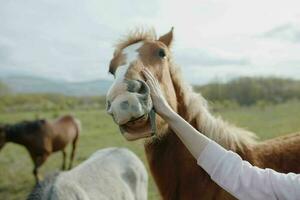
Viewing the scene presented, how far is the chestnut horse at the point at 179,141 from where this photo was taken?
2.88m

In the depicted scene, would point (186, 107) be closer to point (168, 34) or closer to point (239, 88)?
point (168, 34)

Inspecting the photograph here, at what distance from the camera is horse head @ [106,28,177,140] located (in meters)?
2.33

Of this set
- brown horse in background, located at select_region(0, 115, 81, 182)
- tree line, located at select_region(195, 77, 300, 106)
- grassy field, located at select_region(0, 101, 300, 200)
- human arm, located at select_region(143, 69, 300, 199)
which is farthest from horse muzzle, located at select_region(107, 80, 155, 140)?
tree line, located at select_region(195, 77, 300, 106)

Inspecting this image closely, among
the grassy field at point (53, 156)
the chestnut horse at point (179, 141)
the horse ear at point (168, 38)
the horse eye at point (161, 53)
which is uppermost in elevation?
the horse ear at point (168, 38)

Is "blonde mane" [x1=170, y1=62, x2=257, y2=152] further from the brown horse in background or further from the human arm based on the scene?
the brown horse in background

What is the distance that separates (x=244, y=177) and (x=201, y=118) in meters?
1.09

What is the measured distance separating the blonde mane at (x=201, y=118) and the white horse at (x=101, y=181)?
6.45ft

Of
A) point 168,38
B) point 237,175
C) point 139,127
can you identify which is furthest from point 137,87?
point 168,38

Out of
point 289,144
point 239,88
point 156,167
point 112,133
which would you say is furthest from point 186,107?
point 239,88

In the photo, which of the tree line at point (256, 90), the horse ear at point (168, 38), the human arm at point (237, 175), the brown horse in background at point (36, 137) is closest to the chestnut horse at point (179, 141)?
the horse ear at point (168, 38)

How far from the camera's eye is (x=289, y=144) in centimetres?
330

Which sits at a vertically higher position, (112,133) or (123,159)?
(123,159)

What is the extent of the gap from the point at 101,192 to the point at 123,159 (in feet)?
3.50

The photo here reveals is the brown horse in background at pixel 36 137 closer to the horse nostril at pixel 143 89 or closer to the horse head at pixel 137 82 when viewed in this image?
the horse head at pixel 137 82
